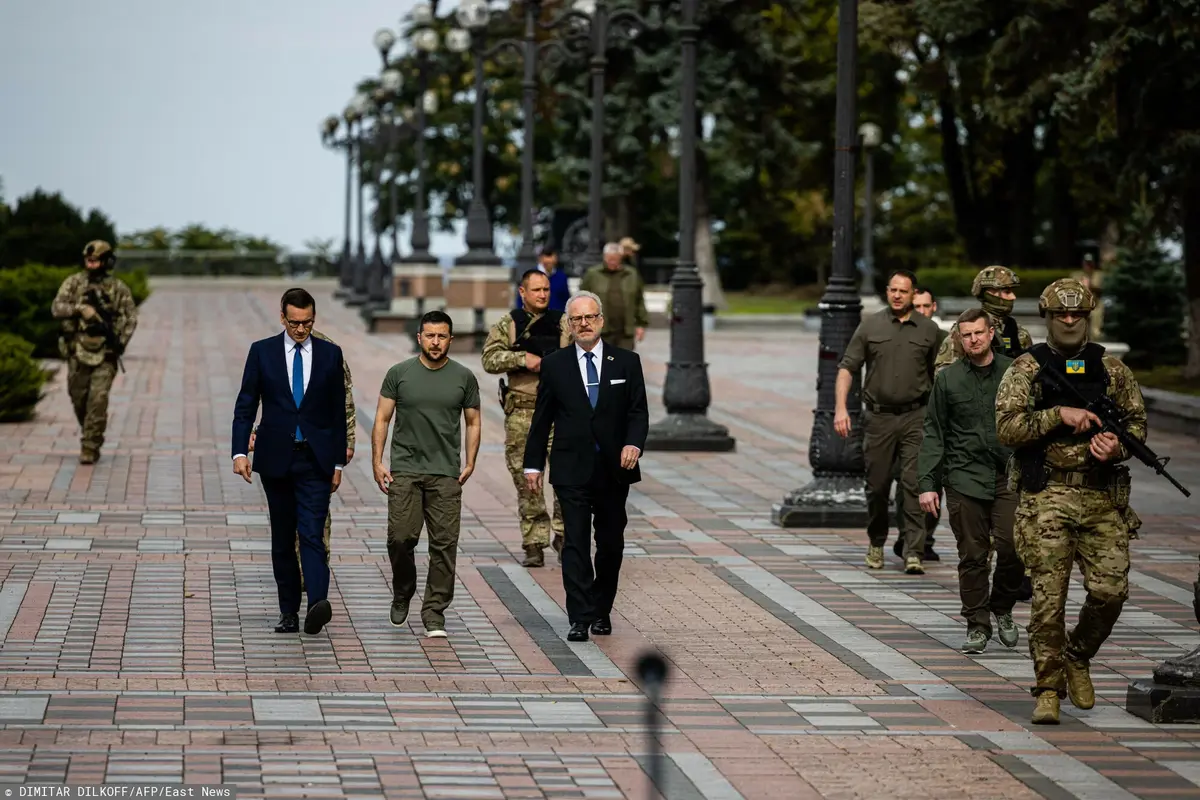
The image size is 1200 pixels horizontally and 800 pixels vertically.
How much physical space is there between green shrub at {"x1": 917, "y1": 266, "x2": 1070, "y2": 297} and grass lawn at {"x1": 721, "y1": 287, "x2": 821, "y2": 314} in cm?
699

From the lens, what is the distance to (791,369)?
3444cm

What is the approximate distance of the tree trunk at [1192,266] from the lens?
26266 mm

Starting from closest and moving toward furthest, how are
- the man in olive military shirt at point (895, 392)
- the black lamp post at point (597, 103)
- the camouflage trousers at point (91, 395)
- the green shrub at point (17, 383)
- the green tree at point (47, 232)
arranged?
the man in olive military shirt at point (895, 392) < the camouflage trousers at point (91, 395) < the green shrub at point (17, 383) < the black lamp post at point (597, 103) < the green tree at point (47, 232)

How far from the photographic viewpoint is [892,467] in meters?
13.8

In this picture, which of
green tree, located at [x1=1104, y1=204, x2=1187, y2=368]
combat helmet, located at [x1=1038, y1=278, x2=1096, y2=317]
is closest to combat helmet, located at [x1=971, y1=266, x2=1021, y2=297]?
combat helmet, located at [x1=1038, y1=278, x2=1096, y2=317]

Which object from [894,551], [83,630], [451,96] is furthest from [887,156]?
[83,630]

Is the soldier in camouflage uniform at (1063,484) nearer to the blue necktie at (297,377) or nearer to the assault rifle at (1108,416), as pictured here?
the assault rifle at (1108,416)

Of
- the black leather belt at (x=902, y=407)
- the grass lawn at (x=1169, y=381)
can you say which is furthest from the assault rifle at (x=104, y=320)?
the grass lawn at (x=1169, y=381)

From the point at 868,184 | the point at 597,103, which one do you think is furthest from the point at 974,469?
the point at 868,184

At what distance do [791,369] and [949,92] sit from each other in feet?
37.5

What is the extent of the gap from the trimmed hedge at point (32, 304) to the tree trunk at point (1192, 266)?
52.7ft

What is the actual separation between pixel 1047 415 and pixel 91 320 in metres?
11.1

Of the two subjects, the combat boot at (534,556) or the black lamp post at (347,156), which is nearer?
the combat boot at (534,556)

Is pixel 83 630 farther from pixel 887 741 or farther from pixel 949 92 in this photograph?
pixel 949 92
